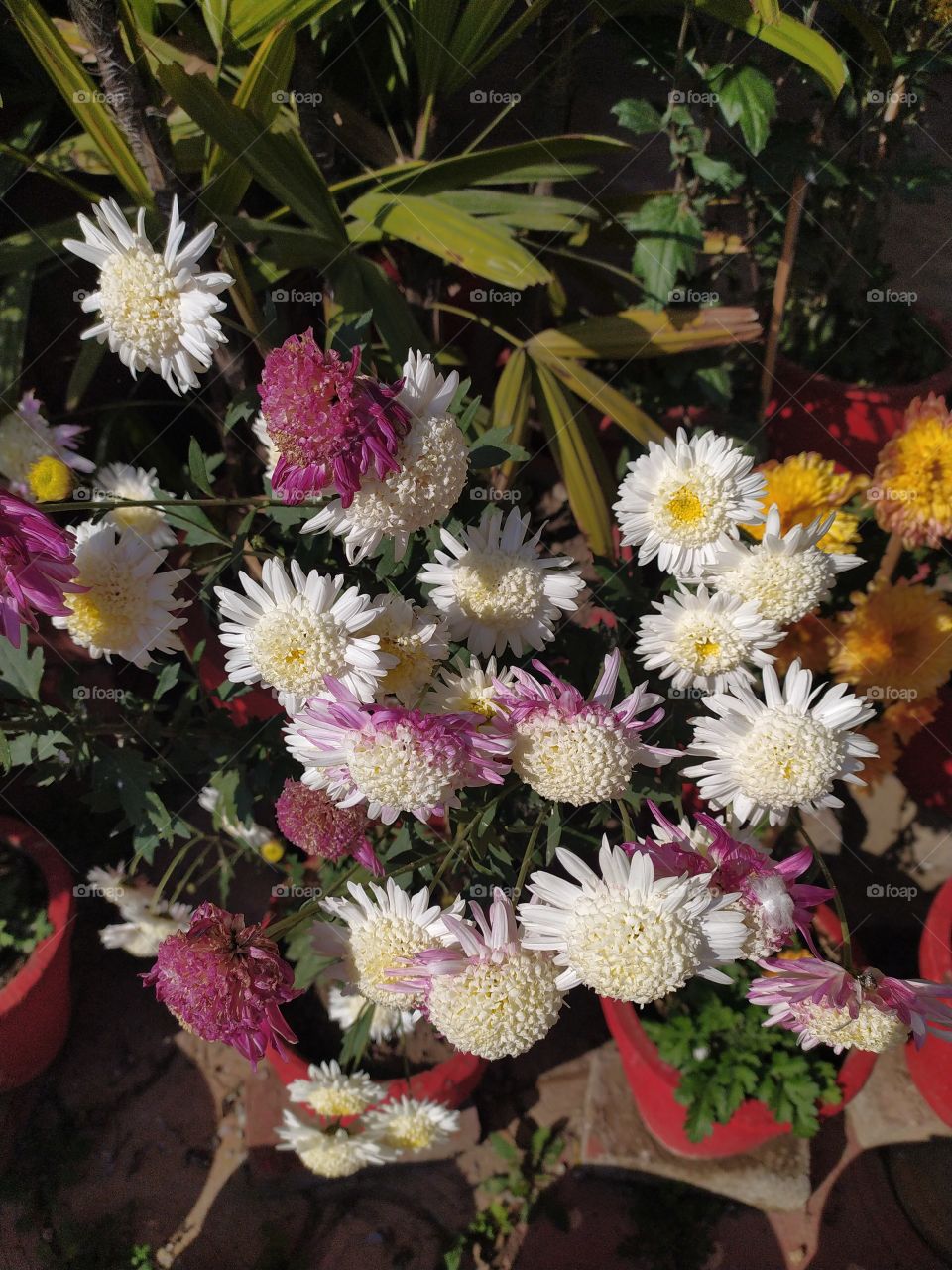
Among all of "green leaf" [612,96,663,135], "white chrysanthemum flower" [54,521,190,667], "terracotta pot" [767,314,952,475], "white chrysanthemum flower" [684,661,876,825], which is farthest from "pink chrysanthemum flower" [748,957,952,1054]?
"green leaf" [612,96,663,135]

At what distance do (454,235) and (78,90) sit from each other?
0.52 metres

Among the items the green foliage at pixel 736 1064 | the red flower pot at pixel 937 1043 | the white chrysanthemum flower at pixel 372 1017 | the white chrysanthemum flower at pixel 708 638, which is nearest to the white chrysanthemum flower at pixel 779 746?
the white chrysanthemum flower at pixel 708 638

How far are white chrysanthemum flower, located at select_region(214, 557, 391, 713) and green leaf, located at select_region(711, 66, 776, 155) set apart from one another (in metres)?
0.96

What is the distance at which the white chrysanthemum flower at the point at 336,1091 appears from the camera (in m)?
1.16

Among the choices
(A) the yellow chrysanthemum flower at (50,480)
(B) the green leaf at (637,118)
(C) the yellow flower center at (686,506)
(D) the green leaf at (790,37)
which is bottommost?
(A) the yellow chrysanthemum flower at (50,480)

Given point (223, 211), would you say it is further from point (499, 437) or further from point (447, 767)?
point (447, 767)

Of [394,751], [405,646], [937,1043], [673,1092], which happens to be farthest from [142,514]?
[937,1043]

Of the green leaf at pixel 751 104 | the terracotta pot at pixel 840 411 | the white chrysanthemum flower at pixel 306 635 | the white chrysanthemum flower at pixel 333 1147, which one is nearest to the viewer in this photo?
the white chrysanthemum flower at pixel 306 635

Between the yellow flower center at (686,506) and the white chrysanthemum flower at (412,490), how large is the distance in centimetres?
26

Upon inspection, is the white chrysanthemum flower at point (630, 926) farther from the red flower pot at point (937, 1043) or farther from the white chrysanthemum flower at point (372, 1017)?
the red flower pot at point (937, 1043)

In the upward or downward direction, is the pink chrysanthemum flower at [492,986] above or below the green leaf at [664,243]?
below

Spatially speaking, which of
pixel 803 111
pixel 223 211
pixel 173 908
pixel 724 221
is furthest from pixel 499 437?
pixel 803 111

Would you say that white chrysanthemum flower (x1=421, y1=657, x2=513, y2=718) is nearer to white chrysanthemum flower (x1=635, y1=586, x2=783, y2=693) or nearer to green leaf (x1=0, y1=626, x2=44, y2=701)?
white chrysanthemum flower (x1=635, y1=586, x2=783, y2=693)

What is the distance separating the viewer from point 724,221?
1865mm
